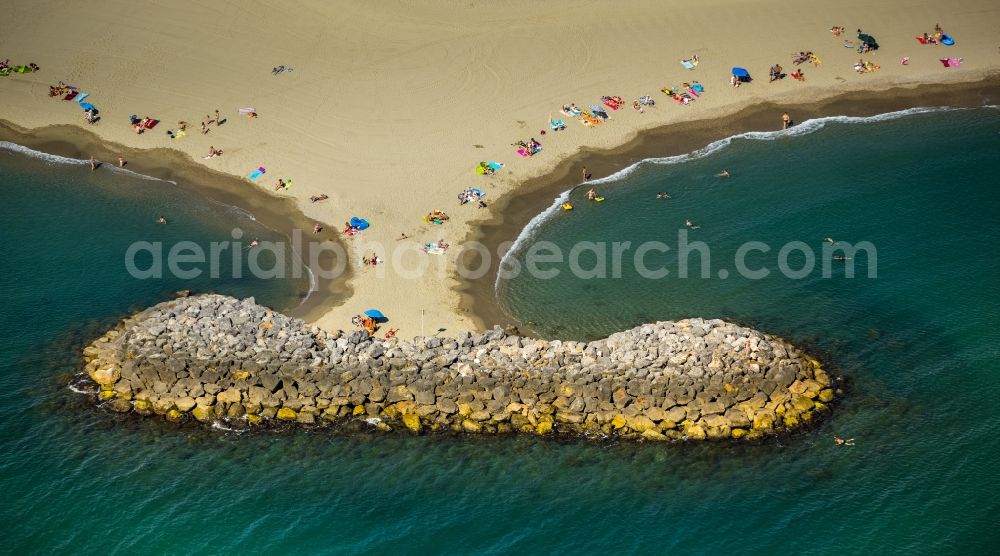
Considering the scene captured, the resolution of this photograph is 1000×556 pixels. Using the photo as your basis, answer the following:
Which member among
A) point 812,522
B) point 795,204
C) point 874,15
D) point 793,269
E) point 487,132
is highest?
point 874,15

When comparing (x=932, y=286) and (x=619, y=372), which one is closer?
(x=619, y=372)

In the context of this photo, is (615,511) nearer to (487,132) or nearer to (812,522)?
(812,522)

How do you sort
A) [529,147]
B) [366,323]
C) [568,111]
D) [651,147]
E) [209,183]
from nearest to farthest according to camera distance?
1. [366,323]
2. [209,183]
3. [529,147]
4. [651,147]
5. [568,111]

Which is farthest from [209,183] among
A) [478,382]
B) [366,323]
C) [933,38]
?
[933,38]

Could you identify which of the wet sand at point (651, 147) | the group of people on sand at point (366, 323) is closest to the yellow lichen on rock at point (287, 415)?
the group of people on sand at point (366, 323)

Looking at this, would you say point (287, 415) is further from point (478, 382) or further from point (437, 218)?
point (437, 218)

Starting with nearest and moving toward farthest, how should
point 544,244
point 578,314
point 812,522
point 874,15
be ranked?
point 812,522
point 578,314
point 544,244
point 874,15

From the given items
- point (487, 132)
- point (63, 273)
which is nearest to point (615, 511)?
point (487, 132)
